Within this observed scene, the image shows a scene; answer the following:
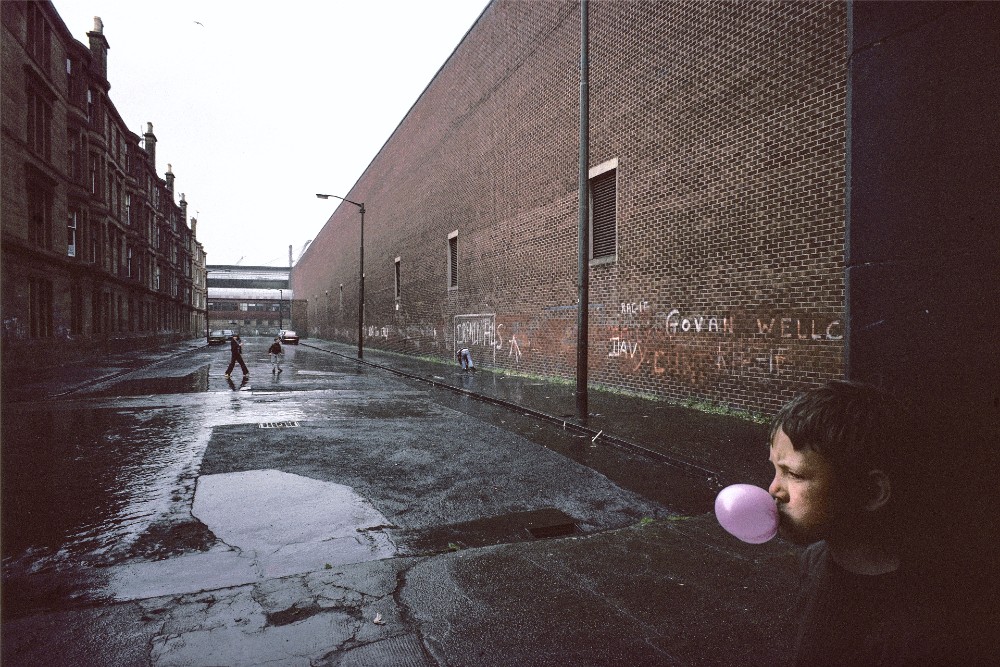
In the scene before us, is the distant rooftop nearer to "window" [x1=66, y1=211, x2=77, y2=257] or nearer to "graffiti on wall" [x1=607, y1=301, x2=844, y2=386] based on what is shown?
"window" [x1=66, y1=211, x2=77, y2=257]

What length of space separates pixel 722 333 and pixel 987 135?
8974 mm

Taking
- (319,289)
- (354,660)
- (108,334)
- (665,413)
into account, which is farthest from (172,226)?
(354,660)

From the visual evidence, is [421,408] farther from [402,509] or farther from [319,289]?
[319,289]

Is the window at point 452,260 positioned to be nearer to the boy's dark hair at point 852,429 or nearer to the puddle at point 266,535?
the puddle at point 266,535

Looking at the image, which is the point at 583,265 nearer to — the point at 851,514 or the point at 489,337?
the point at 851,514

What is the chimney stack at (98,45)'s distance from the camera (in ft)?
99.9

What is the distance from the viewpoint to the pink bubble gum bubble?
1.24 meters

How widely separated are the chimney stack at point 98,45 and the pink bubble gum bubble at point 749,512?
38.7m

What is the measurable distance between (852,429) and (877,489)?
13cm

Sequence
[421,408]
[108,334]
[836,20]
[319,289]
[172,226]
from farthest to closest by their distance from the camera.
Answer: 1. [319,289]
2. [172,226]
3. [108,334]
4. [421,408]
5. [836,20]

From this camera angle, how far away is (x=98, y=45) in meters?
31.0

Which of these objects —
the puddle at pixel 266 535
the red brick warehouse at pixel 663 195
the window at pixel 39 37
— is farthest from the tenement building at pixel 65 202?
the puddle at pixel 266 535

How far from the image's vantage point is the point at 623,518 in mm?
4652

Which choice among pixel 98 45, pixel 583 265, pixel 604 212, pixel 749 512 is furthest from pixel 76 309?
pixel 749 512
